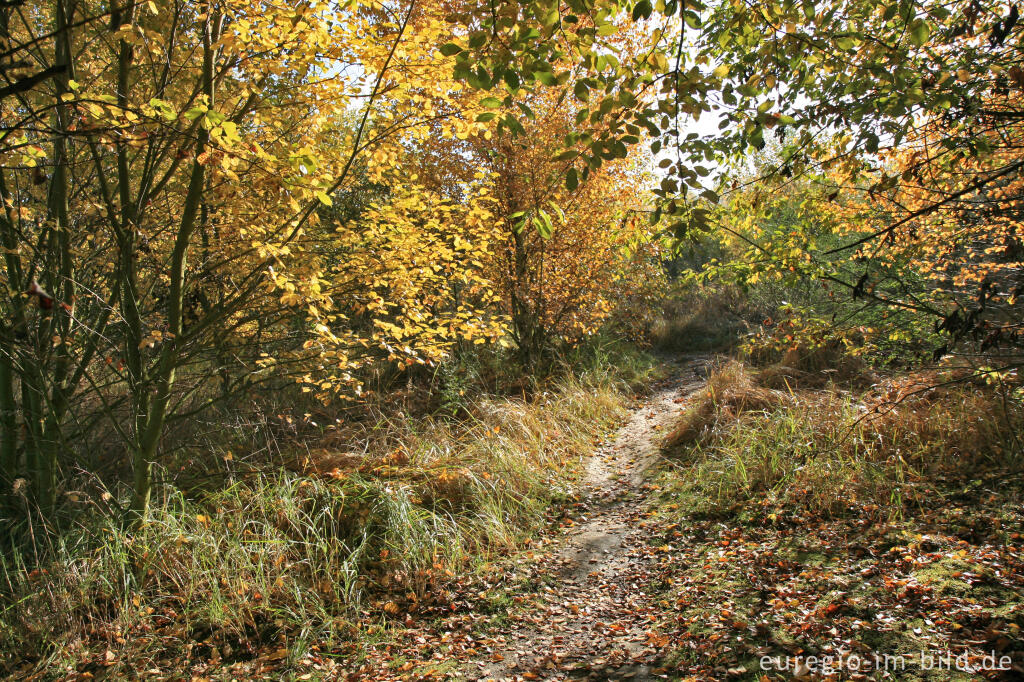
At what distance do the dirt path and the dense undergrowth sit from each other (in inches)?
19.5

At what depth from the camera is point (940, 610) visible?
300 cm

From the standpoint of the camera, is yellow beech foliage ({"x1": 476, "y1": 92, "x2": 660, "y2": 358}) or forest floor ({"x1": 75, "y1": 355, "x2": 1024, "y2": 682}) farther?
yellow beech foliage ({"x1": 476, "y1": 92, "x2": 660, "y2": 358})

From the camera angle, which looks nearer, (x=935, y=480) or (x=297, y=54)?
(x=297, y=54)

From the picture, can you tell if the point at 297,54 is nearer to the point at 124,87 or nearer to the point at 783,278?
the point at 124,87

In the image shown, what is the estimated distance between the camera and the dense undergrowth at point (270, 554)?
3.45m

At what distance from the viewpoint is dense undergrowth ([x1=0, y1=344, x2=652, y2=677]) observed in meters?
3.45

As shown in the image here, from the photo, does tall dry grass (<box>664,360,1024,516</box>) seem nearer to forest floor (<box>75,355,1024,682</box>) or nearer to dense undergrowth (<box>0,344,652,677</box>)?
forest floor (<box>75,355,1024,682</box>)

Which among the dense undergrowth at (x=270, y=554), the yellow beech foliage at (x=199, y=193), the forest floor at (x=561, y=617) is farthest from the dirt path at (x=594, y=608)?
the yellow beech foliage at (x=199, y=193)

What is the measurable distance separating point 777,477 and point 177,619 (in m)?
4.61

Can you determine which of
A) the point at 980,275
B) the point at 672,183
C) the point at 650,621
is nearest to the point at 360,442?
the point at 650,621

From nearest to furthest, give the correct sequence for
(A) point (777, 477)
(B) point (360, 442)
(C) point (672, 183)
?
(C) point (672, 183), (A) point (777, 477), (B) point (360, 442)

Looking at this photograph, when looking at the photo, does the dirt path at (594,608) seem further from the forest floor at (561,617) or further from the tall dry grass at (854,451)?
the tall dry grass at (854,451)

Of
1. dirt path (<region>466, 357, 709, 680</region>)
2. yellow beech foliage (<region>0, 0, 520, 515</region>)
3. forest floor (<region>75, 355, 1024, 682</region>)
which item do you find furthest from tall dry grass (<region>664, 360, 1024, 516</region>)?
yellow beech foliage (<region>0, 0, 520, 515</region>)

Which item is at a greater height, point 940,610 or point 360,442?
point 360,442
